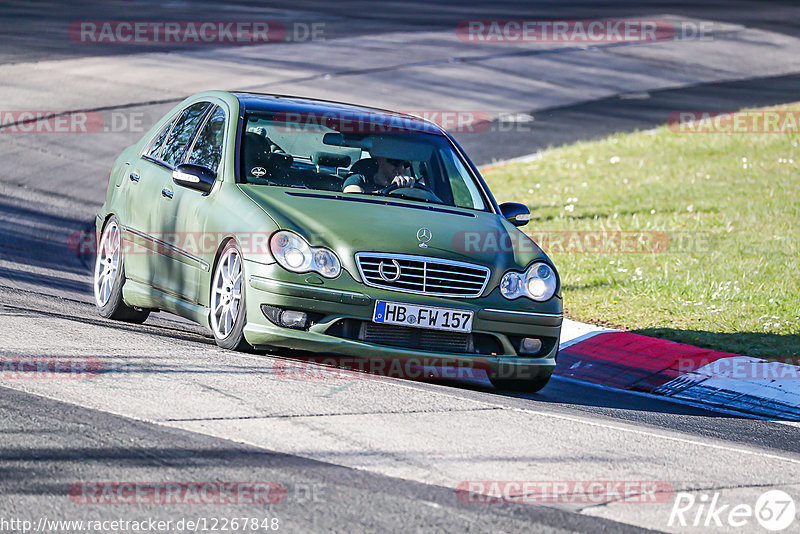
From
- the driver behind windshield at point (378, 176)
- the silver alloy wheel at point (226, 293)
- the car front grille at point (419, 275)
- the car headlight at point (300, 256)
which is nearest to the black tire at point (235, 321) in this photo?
the silver alloy wheel at point (226, 293)

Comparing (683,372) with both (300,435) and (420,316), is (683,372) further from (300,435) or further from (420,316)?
(300,435)

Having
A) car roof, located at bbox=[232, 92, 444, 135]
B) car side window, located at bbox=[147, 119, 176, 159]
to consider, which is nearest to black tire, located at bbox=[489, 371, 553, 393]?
car roof, located at bbox=[232, 92, 444, 135]

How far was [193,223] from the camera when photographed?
25.2ft

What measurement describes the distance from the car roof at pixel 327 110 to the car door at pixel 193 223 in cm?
25

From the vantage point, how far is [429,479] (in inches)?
198

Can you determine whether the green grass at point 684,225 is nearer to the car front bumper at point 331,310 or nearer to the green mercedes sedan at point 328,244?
the green mercedes sedan at point 328,244

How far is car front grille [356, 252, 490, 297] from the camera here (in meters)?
6.98

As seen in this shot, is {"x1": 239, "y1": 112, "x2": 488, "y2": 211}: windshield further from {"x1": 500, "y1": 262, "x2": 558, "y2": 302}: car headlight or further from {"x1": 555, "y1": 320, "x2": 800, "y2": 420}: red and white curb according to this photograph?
{"x1": 555, "y1": 320, "x2": 800, "y2": 420}: red and white curb

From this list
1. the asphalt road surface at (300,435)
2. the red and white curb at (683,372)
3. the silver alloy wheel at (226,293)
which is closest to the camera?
the asphalt road surface at (300,435)

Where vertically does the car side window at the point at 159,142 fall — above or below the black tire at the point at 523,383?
above

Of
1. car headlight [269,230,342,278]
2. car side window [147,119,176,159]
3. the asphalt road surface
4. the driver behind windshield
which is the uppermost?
car side window [147,119,176,159]

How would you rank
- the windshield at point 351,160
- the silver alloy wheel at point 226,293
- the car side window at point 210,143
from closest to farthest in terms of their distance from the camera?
the silver alloy wheel at point 226,293
the windshield at point 351,160
the car side window at point 210,143

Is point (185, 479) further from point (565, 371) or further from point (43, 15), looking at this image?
point (43, 15)

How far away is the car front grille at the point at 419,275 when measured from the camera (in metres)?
6.98
